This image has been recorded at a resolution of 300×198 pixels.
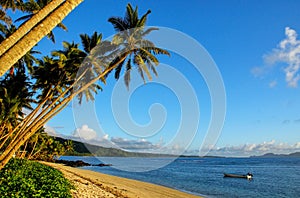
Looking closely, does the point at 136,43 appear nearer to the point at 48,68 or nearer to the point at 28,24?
the point at 48,68

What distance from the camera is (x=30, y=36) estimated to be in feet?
11.7

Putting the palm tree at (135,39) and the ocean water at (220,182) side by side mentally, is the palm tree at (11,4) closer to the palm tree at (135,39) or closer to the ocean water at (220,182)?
the palm tree at (135,39)

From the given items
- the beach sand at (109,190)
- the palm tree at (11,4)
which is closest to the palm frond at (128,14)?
the palm tree at (11,4)

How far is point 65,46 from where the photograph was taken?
20.5 meters

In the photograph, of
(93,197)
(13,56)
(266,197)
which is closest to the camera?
(13,56)

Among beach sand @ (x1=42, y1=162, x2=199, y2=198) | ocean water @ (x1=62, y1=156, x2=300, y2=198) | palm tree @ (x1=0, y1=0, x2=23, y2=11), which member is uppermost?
palm tree @ (x1=0, y1=0, x2=23, y2=11)

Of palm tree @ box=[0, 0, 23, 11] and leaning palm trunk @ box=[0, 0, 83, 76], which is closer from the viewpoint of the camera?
leaning palm trunk @ box=[0, 0, 83, 76]

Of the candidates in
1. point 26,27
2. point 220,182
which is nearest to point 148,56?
point 26,27

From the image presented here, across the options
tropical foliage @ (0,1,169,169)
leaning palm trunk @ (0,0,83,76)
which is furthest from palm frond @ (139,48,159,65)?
leaning palm trunk @ (0,0,83,76)

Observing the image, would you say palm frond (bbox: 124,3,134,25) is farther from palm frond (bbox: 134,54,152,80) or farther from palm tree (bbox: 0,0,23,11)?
palm tree (bbox: 0,0,23,11)

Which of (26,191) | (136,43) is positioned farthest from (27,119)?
(26,191)

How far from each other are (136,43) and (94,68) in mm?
3889

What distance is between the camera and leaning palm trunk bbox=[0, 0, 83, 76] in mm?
3268

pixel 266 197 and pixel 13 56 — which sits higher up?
Answer: pixel 13 56
